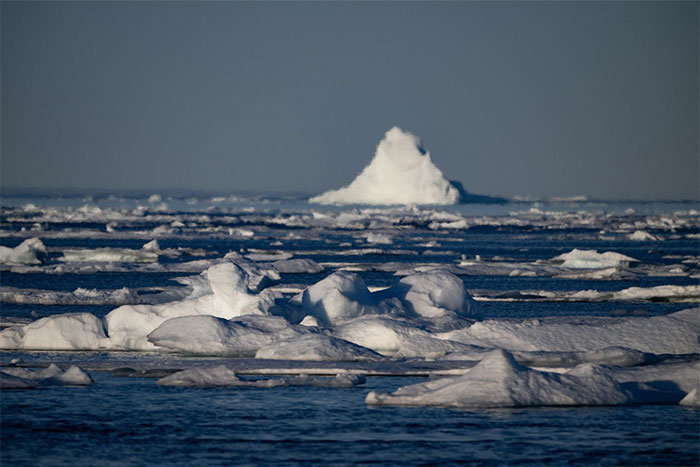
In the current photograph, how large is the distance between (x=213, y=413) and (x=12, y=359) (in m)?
5.16

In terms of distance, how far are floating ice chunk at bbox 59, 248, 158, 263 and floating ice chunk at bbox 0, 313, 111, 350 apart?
20055 mm

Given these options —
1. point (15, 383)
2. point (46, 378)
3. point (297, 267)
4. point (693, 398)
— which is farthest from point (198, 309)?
point (297, 267)

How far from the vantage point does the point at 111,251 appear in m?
40.7

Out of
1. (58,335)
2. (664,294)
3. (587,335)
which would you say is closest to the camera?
(587,335)

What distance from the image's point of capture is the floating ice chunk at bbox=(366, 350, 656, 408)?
13.7 meters

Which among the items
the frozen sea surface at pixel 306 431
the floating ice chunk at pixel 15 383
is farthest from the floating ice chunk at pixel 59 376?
the frozen sea surface at pixel 306 431

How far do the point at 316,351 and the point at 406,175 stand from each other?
85.0 m

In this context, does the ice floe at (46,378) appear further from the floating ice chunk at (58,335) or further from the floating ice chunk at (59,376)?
the floating ice chunk at (58,335)

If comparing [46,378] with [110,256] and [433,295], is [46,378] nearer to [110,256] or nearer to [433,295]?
[433,295]

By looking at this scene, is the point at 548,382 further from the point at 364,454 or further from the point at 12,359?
the point at 12,359

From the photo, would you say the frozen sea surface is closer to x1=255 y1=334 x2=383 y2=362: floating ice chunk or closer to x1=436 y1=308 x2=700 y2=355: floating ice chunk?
x1=255 y1=334 x2=383 y2=362: floating ice chunk

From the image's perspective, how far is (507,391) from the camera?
13.7 m

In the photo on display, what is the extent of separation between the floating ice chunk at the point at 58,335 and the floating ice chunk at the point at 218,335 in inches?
42.1

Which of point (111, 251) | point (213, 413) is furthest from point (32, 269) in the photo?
point (213, 413)
